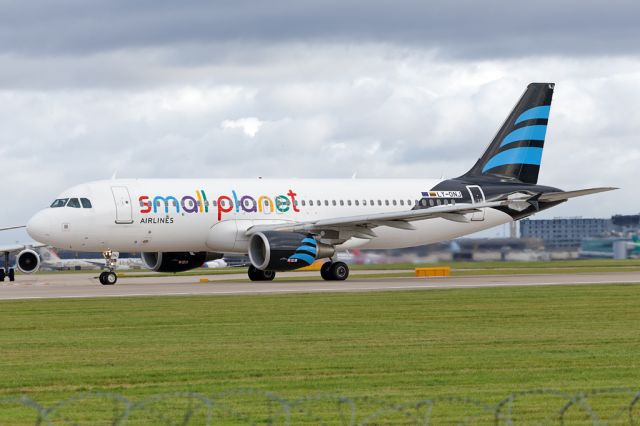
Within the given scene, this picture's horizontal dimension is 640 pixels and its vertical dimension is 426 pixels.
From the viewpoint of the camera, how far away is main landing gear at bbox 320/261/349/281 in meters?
51.1

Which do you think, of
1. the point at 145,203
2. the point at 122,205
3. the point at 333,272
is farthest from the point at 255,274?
the point at 122,205

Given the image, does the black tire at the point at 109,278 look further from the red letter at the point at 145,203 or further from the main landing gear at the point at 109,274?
the red letter at the point at 145,203

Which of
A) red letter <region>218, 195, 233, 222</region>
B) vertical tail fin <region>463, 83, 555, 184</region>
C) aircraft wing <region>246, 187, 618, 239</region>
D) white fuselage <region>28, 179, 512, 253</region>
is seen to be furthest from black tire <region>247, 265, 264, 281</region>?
vertical tail fin <region>463, 83, 555, 184</region>

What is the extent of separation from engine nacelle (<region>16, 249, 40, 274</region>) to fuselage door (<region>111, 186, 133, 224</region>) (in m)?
12.4

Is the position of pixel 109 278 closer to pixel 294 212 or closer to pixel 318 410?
pixel 294 212

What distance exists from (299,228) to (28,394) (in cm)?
3304

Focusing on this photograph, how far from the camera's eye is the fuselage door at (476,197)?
55875 millimetres

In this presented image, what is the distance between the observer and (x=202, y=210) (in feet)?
163

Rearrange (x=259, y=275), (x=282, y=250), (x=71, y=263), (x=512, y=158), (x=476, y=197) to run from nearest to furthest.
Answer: (x=282, y=250)
(x=259, y=275)
(x=476, y=197)
(x=512, y=158)
(x=71, y=263)

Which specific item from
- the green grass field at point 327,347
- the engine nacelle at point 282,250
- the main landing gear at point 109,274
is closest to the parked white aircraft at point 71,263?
the main landing gear at point 109,274

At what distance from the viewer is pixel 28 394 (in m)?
16.9

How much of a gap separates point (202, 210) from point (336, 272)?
6321 mm

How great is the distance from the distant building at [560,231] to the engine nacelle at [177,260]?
16.6 meters

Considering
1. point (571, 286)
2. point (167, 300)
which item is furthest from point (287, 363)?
point (571, 286)
